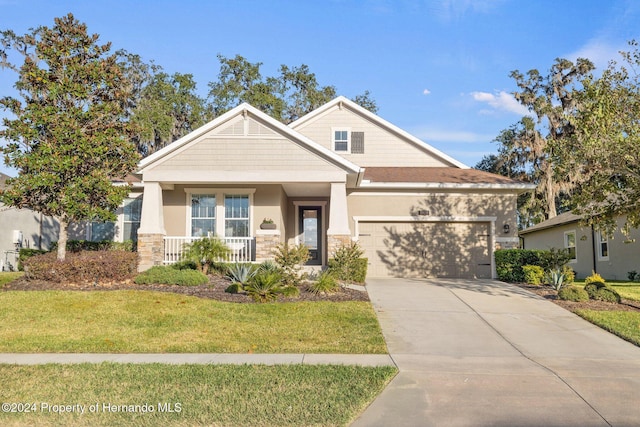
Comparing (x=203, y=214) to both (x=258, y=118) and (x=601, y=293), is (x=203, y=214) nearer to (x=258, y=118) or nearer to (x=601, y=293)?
(x=258, y=118)

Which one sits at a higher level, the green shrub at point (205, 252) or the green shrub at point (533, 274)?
the green shrub at point (205, 252)

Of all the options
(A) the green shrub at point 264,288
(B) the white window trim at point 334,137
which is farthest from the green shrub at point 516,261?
(A) the green shrub at point 264,288

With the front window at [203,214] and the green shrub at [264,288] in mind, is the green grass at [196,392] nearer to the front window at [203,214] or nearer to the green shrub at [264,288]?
the green shrub at [264,288]

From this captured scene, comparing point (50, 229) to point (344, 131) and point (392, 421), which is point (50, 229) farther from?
Result: point (392, 421)

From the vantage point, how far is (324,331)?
9.20 m

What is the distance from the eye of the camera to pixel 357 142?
21.3 metres

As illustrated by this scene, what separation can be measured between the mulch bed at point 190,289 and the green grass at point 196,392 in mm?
5068

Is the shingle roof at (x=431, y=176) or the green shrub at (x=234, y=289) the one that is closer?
the green shrub at (x=234, y=289)

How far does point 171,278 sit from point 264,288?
306cm

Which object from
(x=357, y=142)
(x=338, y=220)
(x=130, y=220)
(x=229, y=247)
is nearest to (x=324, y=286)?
(x=338, y=220)

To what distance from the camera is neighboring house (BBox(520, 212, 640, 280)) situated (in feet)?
64.1

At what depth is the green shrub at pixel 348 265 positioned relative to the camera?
14.8m

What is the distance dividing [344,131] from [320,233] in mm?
4582

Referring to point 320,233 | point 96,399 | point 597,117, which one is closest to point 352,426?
point 96,399
